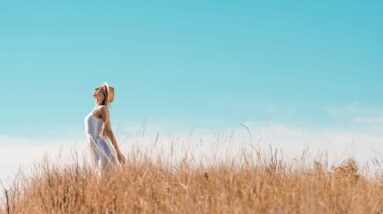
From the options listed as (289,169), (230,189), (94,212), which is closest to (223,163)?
(289,169)

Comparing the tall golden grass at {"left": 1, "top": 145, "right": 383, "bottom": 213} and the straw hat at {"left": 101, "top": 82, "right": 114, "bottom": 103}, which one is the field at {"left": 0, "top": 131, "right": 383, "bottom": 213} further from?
the straw hat at {"left": 101, "top": 82, "right": 114, "bottom": 103}

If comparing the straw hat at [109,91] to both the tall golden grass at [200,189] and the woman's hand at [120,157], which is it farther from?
the tall golden grass at [200,189]

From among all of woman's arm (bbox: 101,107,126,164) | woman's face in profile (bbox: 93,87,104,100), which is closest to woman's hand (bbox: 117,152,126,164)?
woman's arm (bbox: 101,107,126,164)

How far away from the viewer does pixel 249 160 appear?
29.3 ft

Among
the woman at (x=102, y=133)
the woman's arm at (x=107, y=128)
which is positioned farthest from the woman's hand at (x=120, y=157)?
the woman's arm at (x=107, y=128)

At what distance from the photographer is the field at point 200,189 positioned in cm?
654

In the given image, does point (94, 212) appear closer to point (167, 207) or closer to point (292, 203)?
point (167, 207)

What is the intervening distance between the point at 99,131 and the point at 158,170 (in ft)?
10.6

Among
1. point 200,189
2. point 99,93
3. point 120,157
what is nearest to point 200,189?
point 200,189

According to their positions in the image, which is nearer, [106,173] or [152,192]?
[152,192]

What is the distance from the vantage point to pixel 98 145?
12.2 meters

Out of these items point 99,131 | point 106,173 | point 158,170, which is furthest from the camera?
point 99,131

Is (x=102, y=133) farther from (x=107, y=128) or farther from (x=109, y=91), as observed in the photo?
(x=109, y=91)

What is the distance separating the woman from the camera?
11914 millimetres
